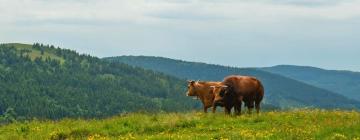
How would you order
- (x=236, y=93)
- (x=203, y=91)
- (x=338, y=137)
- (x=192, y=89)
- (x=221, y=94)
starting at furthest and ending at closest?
(x=192, y=89), (x=203, y=91), (x=221, y=94), (x=236, y=93), (x=338, y=137)

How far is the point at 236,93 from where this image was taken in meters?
29.3

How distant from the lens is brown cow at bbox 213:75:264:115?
29219mm

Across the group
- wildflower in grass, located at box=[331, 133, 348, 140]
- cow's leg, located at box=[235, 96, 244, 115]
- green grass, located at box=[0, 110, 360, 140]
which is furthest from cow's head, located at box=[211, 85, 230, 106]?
wildflower in grass, located at box=[331, 133, 348, 140]

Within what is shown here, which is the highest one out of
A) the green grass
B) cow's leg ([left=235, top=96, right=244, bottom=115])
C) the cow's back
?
the cow's back

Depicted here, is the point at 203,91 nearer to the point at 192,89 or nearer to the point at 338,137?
the point at 192,89

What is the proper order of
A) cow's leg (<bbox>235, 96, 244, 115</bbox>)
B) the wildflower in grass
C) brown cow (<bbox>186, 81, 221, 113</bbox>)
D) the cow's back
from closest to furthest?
the wildflower in grass < cow's leg (<bbox>235, 96, 244, 115</bbox>) < the cow's back < brown cow (<bbox>186, 81, 221, 113</bbox>)

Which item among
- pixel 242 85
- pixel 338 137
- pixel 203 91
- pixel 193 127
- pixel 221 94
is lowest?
pixel 193 127

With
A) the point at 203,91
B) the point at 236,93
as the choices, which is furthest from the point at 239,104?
the point at 203,91

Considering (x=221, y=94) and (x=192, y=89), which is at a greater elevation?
(x=221, y=94)

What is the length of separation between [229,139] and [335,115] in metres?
8.65

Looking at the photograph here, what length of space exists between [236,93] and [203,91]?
5.98 meters

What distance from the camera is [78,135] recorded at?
24.2 m

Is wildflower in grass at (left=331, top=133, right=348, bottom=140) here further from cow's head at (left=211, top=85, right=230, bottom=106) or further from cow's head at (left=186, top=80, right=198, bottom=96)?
cow's head at (left=186, top=80, right=198, bottom=96)

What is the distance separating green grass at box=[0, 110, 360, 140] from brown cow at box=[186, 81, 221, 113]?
646 centimetres
